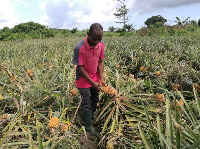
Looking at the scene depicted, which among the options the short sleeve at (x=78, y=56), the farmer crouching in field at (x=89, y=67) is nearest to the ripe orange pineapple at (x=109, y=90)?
the farmer crouching in field at (x=89, y=67)

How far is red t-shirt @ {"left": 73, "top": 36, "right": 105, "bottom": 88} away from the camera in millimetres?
1747

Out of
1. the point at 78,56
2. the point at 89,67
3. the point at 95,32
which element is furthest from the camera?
the point at 89,67

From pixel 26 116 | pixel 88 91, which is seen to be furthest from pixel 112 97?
pixel 26 116

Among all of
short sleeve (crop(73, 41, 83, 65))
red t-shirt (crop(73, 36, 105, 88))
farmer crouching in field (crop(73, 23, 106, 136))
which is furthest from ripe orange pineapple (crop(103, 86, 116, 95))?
short sleeve (crop(73, 41, 83, 65))

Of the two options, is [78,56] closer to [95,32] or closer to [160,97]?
[95,32]

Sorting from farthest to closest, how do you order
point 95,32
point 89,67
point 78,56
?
point 89,67, point 78,56, point 95,32

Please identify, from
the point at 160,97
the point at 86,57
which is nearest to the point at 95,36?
the point at 86,57

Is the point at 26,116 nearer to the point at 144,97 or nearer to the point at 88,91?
the point at 88,91

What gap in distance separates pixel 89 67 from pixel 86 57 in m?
0.13

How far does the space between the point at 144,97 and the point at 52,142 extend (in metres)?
1.17

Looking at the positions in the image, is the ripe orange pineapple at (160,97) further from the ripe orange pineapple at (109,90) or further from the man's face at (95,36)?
the man's face at (95,36)

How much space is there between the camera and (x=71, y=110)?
6.33 ft

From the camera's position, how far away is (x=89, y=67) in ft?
6.15

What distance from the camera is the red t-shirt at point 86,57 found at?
68.8 inches
